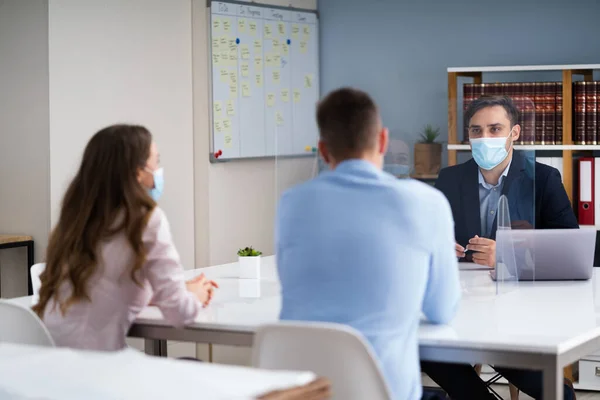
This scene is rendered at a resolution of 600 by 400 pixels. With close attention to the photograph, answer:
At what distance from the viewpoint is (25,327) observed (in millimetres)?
Result: 2311

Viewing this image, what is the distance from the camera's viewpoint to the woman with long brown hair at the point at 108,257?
90.2 inches

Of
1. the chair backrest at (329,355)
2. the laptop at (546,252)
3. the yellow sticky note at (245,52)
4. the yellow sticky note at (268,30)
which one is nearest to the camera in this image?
the chair backrest at (329,355)

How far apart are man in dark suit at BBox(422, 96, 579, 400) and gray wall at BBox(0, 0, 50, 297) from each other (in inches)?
77.8

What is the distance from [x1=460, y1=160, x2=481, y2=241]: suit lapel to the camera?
10.5 feet

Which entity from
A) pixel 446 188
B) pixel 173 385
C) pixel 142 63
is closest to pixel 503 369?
pixel 446 188

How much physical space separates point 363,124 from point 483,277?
45.4 inches

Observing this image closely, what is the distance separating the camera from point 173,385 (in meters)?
1.40

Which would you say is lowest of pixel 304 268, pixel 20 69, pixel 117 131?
pixel 304 268

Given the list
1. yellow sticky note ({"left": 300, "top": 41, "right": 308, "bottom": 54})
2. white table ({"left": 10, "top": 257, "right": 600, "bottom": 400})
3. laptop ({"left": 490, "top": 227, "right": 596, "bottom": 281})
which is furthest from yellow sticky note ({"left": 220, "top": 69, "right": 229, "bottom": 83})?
laptop ({"left": 490, "top": 227, "right": 596, "bottom": 281})

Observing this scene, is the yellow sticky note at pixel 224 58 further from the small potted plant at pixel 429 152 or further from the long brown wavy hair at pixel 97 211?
the long brown wavy hair at pixel 97 211

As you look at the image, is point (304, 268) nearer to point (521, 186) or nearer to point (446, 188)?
point (521, 186)

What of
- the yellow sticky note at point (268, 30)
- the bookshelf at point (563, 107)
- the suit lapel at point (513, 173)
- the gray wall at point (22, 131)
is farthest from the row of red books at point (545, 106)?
the gray wall at point (22, 131)

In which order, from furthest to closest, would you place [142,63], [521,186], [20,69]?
[142,63]
[20,69]
[521,186]

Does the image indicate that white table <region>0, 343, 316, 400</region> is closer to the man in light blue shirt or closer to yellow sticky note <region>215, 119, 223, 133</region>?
the man in light blue shirt
